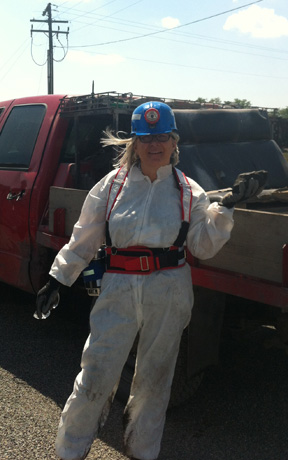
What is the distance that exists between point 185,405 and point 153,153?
1816mm

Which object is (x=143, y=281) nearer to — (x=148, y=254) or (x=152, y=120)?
(x=148, y=254)

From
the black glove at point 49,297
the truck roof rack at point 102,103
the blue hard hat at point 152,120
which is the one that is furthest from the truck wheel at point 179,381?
the truck roof rack at point 102,103

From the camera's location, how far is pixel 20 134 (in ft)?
19.2

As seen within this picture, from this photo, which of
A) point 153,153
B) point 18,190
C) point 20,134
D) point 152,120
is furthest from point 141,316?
point 20,134

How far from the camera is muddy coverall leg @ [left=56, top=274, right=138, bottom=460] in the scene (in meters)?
3.16

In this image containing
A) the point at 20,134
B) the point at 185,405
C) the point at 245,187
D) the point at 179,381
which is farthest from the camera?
the point at 20,134

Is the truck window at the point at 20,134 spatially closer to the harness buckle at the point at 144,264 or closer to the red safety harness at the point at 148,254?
the red safety harness at the point at 148,254

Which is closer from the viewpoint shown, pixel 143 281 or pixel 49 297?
pixel 143 281

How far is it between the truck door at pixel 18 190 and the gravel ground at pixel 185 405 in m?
0.64

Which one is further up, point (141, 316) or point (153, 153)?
point (153, 153)

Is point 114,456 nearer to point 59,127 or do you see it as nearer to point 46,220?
point 46,220

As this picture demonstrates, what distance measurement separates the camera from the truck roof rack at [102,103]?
501 cm

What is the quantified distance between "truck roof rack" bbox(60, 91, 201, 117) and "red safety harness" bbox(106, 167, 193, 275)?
1846 mm

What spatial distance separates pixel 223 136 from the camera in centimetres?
528
